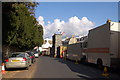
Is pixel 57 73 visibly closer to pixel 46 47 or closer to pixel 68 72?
pixel 68 72

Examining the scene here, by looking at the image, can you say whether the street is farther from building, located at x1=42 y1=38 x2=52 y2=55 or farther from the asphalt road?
building, located at x1=42 y1=38 x2=52 y2=55

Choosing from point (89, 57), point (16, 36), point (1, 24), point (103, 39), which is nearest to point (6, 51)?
point (16, 36)

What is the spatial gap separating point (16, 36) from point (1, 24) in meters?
13.2

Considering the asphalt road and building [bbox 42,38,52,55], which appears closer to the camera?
the asphalt road

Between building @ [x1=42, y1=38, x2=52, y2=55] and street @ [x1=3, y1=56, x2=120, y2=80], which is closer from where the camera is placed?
street @ [x1=3, y1=56, x2=120, y2=80]

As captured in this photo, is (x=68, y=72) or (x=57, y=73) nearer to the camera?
(x=57, y=73)

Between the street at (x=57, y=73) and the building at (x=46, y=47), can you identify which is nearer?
the street at (x=57, y=73)

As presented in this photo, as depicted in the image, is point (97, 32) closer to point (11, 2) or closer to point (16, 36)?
point (11, 2)

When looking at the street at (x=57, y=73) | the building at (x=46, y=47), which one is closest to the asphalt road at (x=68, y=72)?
the street at (x=57, y=73)

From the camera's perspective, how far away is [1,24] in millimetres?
20188

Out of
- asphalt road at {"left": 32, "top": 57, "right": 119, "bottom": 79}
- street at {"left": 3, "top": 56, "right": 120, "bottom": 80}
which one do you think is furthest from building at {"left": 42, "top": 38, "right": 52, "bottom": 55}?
street at {"left": 3, "top": 56, "right": 120, "bottom": 80}

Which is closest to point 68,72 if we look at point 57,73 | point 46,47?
point 57,73

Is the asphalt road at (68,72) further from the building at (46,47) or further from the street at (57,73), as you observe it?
the building at (46,47)

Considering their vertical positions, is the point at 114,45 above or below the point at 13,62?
above
